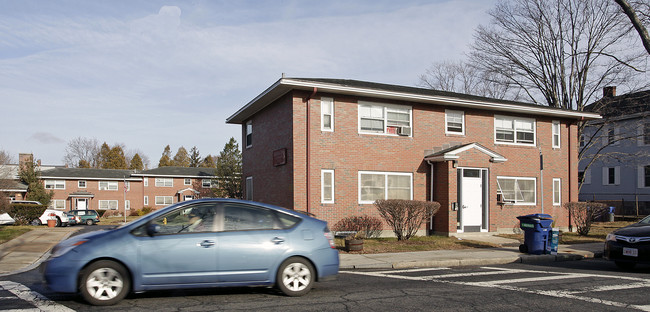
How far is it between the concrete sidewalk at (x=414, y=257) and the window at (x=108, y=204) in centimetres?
3914

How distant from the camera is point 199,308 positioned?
6309 millimetres

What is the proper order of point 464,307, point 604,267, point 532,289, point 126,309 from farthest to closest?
point 604,267, point 532,289, point 464,307, point 126,309

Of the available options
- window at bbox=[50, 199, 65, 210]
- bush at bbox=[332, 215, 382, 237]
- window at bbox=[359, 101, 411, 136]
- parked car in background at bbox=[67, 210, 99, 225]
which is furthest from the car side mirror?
window at bbox=[50, 199, 65, 210]

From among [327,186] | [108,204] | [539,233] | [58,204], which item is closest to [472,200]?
[539,233]

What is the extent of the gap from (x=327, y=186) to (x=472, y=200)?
18.9ft

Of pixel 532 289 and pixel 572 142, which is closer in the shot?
pixel 532 289

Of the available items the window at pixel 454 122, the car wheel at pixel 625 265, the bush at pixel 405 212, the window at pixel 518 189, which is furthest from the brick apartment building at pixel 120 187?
the car wheel at pixel 625 265

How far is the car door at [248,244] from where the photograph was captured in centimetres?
680

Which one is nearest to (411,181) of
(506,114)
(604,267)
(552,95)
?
(506,114)

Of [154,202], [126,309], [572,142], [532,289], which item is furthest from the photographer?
[154,202]

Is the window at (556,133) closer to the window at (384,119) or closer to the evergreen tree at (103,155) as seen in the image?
the window at (384,119)

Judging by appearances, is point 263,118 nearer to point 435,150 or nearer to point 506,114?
point 435,150

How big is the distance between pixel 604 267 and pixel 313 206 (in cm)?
872

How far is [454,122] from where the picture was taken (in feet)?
63.2
